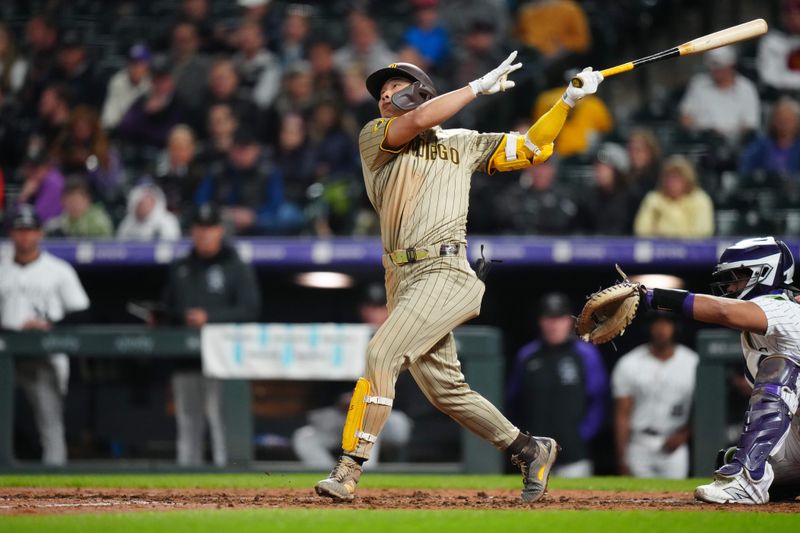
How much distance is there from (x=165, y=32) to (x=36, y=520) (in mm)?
8397

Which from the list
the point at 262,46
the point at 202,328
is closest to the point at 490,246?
the point at 202,328

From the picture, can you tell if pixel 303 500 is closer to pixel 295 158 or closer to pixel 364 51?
pixel 295 158

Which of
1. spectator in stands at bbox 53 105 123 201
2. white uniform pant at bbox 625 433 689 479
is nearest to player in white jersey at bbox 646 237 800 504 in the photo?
white uniform pant at bbox 625 433 689 479

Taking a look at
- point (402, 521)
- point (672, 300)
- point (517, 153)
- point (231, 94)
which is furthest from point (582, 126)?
→ point (402, 521)

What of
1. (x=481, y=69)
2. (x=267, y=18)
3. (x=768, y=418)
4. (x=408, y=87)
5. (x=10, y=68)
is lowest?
(x=768, y=418)

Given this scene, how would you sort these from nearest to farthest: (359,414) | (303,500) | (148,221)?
(359,414), (303,500), (148,221)

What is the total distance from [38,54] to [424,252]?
26.4ft

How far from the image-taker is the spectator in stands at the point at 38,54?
37.8 ft

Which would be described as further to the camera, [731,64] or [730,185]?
[731,64]

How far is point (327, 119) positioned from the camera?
32.9 ft

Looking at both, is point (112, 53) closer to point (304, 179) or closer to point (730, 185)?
point (304, 179)

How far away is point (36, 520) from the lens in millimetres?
4473

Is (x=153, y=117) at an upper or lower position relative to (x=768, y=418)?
upper

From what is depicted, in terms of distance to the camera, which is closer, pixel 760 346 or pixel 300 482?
pixel 760 346
